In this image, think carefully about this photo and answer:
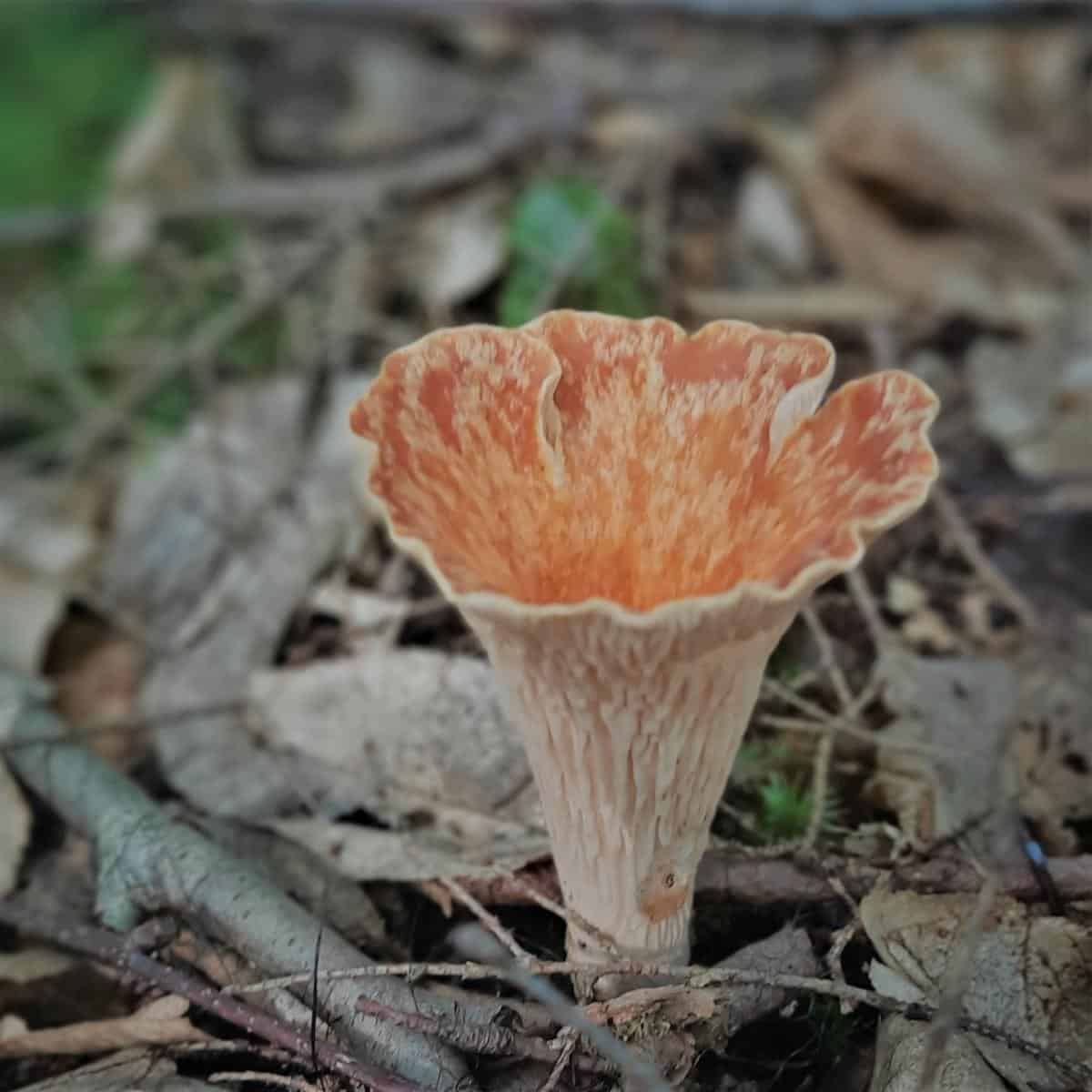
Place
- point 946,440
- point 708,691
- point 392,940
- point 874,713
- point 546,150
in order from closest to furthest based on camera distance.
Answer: point 708,691 < point 392,940 < point 874,713 < point 946,440 < point 546,150

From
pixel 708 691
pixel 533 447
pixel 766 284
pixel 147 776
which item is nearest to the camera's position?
pixel 708 691

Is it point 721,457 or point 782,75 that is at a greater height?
point 721,457

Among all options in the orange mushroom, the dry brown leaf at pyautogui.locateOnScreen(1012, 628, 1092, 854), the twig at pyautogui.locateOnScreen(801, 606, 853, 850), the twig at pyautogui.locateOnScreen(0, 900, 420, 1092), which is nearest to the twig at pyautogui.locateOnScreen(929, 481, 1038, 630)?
the dry brown leaf at pyautogui.locateOnScreen(1012, 628, 1092, 854)

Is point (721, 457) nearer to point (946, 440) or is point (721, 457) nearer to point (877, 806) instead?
point (877, 806)

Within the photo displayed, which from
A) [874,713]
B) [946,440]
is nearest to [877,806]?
[874,713]

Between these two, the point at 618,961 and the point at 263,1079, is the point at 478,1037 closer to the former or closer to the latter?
the point at 618,961

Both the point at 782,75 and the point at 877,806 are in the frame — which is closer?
the point at 877,806
